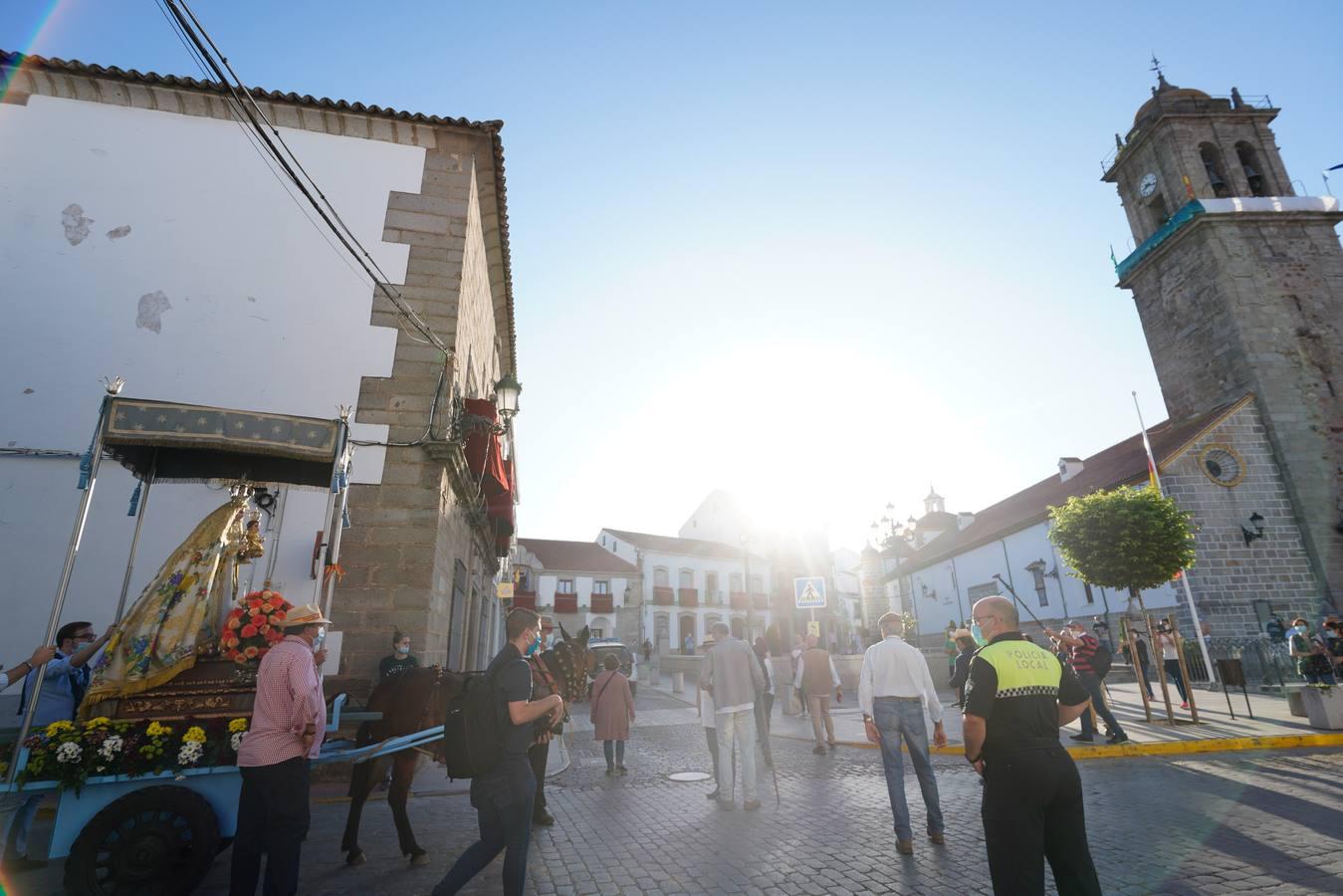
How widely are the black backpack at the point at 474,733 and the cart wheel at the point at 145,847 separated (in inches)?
78.5

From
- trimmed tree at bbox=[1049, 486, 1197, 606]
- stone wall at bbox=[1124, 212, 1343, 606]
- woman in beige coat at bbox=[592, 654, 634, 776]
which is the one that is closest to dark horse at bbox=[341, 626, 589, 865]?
woman in beige coat at bbox=[592, 654, 634, 776]

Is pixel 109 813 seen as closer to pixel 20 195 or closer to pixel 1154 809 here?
pixel 1154 809

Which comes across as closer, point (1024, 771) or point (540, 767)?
point (1024, 771)

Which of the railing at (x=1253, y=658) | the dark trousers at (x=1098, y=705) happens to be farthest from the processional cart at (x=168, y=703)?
the railing at (x=1253, y=658)

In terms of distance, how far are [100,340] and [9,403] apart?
1.30 meters

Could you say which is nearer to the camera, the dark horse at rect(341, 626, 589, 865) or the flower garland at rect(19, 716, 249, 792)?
the flower garland at rect(19, 716, 249, 792)

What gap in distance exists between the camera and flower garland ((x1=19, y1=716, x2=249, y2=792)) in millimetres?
4023

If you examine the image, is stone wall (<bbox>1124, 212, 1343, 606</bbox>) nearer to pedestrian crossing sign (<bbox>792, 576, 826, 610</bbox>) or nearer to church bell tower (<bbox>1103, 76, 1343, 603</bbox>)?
church bell tower (<bbox>1103, 76, 1343, 603</bbox>)

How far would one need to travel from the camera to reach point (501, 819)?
3.67 metres

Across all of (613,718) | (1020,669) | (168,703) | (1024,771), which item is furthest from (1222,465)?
(168,703)

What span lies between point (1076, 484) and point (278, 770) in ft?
109

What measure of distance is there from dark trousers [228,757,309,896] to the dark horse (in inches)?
47.3

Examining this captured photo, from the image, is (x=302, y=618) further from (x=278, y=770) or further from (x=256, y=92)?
(x=256, y=92)

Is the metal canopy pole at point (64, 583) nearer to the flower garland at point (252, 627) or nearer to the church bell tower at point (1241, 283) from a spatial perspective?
the flower garland at point (252, 627)
